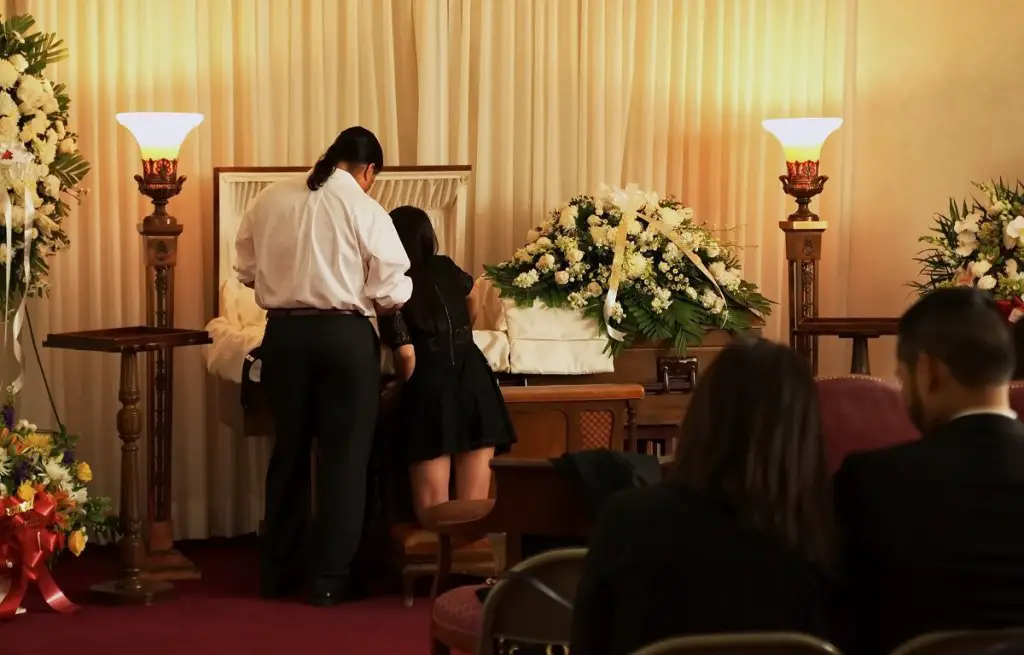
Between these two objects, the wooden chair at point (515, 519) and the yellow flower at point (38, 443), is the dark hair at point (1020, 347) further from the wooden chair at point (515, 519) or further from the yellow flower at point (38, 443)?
the yellow flower at point (38, 443)

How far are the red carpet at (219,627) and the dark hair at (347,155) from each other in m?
1.46

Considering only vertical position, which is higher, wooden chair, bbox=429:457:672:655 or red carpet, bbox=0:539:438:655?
wooden chair, bbox=429:457:672:655

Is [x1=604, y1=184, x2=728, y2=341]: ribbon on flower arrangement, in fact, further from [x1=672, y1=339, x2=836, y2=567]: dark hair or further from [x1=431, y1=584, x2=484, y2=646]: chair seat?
[x1=672, y1=339, x2=836, y2=567]: dark hair

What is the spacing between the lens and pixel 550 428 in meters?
5.36

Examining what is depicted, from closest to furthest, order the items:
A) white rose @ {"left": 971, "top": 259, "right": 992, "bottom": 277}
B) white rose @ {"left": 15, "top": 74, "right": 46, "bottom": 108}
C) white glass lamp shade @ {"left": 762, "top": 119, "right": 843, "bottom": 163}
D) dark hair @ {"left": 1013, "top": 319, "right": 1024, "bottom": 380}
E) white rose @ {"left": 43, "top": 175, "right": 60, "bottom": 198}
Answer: dark hair @ {"left": 1013, "top": 319, "right": 1024, "bottom": 380}, white rose @ {"left": 15, "top": 74, "right": 46, "bottom": 108}, white rose @ {"left": 43, "top": 175, "right": 60, "bottom": 198}, white rose @ {"left": 971, "top": 259, "right": 992, "bottom": 277}, white glass lamp shade @ {"left": 762, "top": 119, "right": 843, "bottom": 163}

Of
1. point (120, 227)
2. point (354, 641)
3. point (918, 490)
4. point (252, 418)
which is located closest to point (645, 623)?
point (918, 490)

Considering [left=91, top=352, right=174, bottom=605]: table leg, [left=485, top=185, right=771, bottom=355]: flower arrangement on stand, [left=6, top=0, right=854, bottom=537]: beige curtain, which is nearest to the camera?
[left=91, top=352, right=174, bottom=605]: table leg

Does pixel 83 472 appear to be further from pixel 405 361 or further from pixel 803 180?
pixel 803 180

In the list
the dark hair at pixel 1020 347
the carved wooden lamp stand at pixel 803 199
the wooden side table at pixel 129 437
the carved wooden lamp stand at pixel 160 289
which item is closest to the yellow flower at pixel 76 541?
the wooden side table at pixel 129 437

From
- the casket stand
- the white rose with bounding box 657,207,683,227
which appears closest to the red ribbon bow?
the casket stand

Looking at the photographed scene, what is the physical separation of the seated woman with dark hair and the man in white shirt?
3022 millimetres

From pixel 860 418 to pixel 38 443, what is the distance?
3097 mm

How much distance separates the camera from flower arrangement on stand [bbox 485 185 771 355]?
583cm

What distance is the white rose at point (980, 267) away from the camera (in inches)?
221
